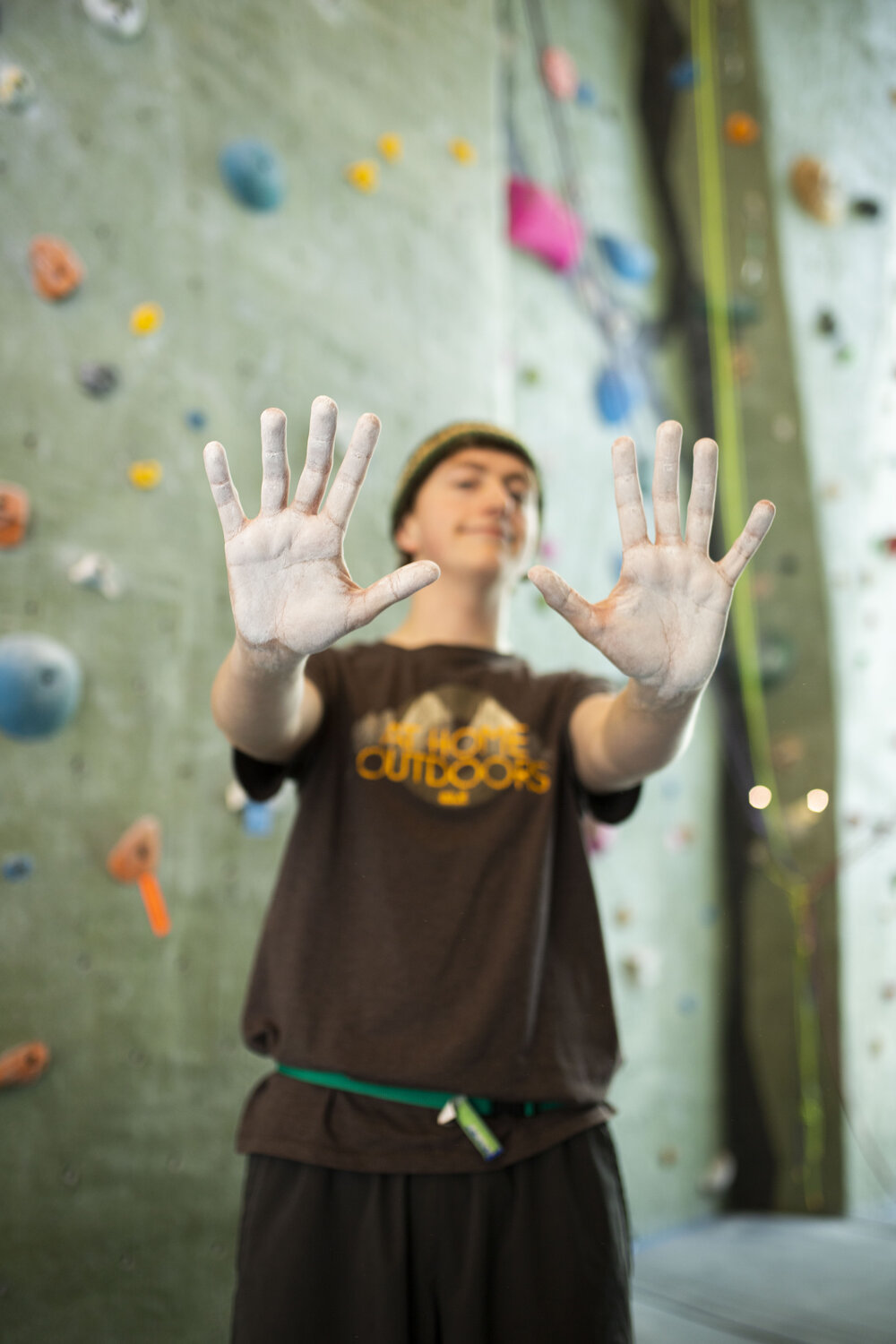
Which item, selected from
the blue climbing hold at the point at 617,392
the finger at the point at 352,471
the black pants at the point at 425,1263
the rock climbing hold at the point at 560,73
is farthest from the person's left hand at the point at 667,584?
the rock climbing hold at the point at 560,73

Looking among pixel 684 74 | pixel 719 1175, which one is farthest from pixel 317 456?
pixel 719 1175

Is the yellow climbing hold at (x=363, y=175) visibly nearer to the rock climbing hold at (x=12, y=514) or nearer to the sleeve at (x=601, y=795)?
the rock climbing hold at (x=12, y=514)

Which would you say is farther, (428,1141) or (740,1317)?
(740,1317)

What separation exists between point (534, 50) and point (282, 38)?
0.52 m

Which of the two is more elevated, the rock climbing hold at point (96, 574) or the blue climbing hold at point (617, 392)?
the blue climbing hold at point (617, 392)

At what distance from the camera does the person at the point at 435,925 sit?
64 centimetres

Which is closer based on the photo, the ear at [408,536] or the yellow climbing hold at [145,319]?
the ear at [408,536]

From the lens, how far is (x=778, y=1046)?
128 cm

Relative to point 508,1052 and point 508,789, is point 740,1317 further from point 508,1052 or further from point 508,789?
point 508,789

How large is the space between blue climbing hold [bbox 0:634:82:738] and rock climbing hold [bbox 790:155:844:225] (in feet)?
3.47

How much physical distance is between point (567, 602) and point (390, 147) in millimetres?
1059

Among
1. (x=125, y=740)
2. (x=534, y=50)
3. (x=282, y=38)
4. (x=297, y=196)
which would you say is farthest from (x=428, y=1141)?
(x=534, y=50)

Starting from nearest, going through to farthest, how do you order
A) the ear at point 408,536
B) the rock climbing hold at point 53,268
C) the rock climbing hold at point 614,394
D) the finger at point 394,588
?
1. the finger at point 394,588
2. the ear at point 408,536
3. the rock climbing hold at point 53,268
4. the rock climbing hold at point 614,394

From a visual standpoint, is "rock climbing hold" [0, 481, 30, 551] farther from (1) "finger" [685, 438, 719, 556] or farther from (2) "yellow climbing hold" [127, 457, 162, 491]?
(1) "finger" [685, 438, 719, 556]
